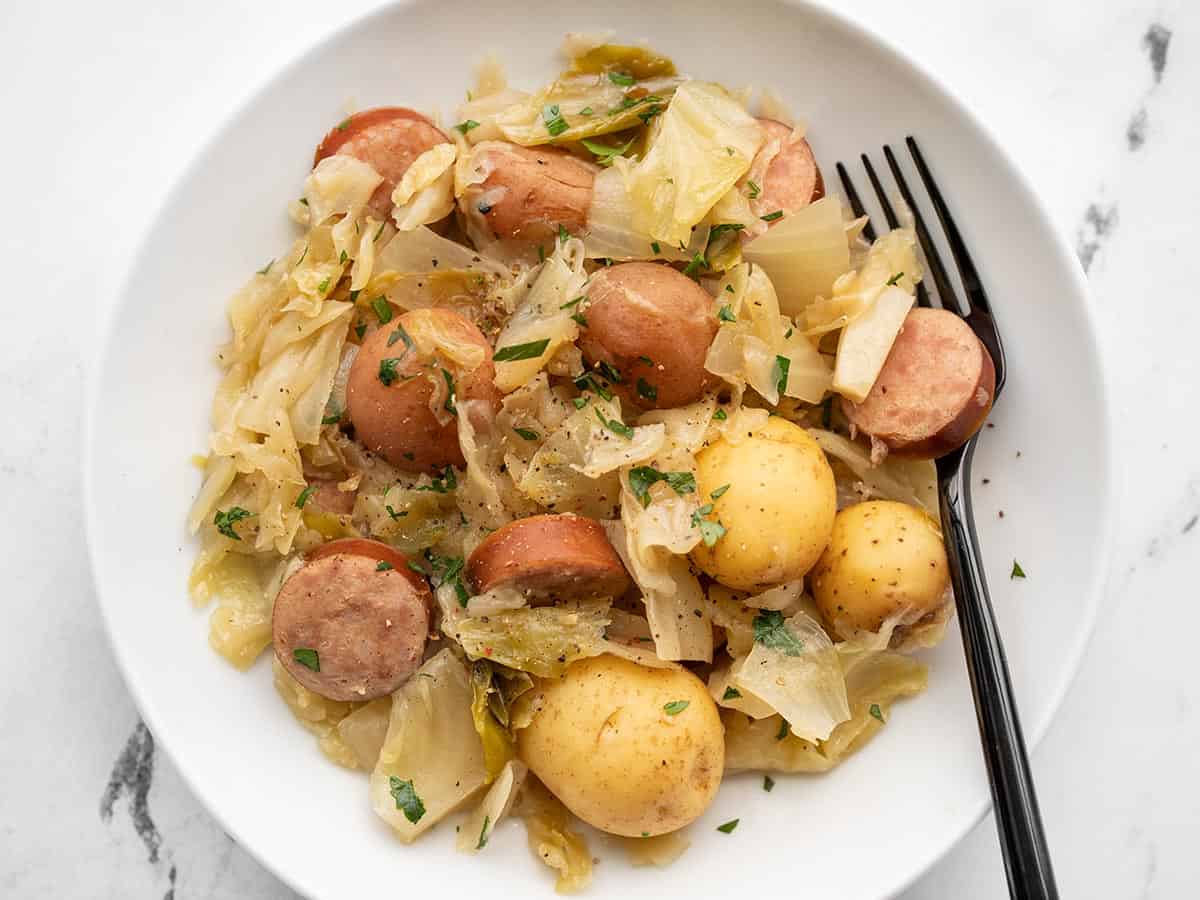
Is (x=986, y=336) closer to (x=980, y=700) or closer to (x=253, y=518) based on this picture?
(x=980, y=700)

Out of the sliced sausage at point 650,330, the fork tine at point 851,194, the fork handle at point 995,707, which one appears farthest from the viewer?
the fork tine at point 851,194

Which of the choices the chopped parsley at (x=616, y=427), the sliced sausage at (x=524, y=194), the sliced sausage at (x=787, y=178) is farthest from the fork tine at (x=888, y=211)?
the chopped parsley at (x=616, y=427)

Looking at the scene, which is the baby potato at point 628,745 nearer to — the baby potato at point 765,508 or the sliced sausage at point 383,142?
the baby potato at point 765,508

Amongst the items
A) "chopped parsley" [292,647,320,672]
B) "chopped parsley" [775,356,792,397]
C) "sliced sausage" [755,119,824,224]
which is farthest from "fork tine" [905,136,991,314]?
"chopped parsley" [292,647,320,672]

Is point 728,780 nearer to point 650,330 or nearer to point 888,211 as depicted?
point 650,330

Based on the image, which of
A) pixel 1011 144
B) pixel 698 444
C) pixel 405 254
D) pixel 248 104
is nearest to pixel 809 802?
pixel 698 444

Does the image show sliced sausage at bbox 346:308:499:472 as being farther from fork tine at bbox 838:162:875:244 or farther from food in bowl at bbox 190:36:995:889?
fork tine at bbox 838:162:875:244
